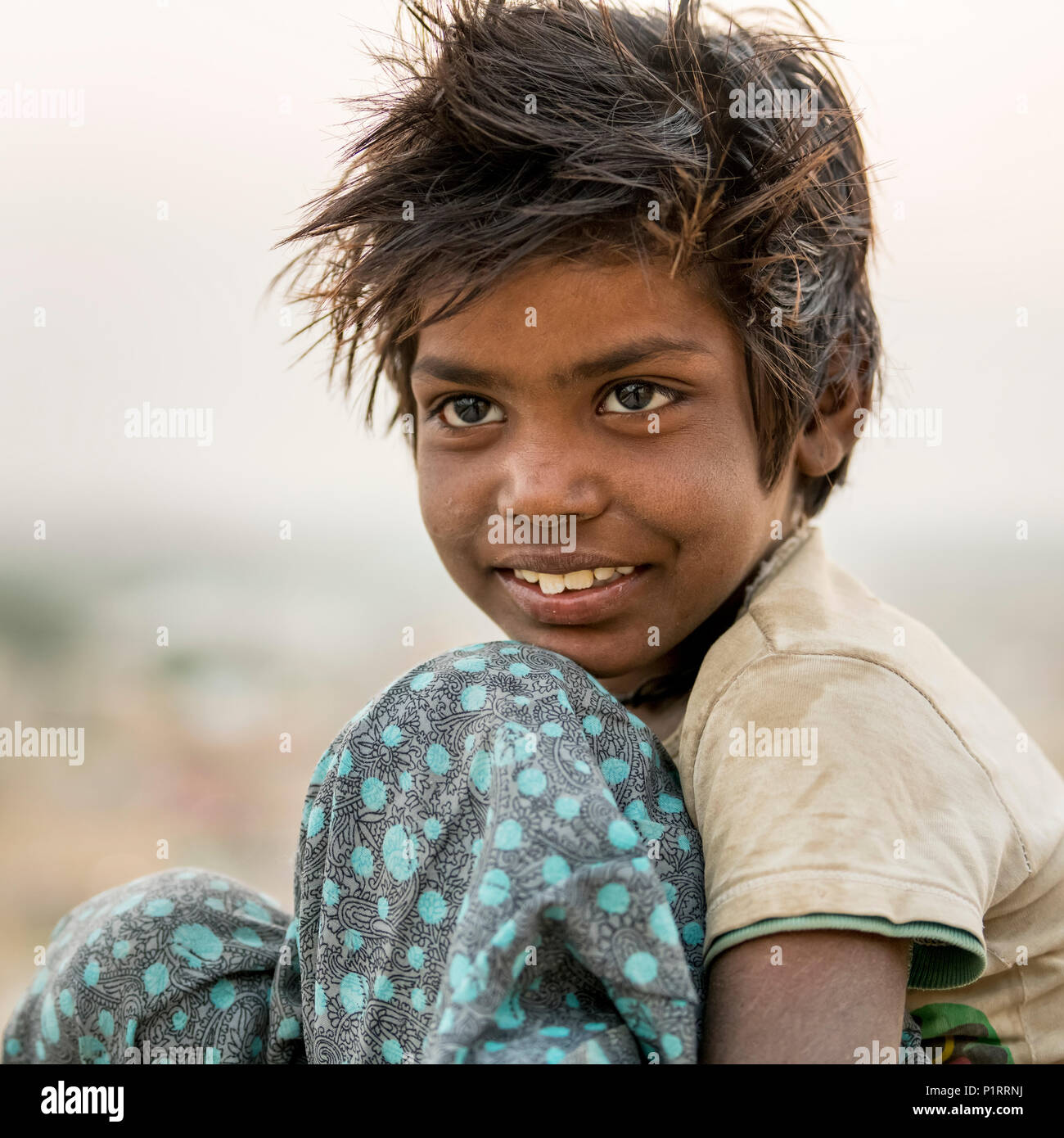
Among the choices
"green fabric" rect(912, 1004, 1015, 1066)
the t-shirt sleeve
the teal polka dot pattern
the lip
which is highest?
the lip

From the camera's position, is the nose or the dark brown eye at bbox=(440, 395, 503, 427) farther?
the dark brown eye at bbox=(440, 395, 503, 427)

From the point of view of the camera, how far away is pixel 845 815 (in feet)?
3.77

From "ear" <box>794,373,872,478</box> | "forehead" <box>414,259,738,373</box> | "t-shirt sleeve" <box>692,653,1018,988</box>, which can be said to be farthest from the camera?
"ear" <box>794,373,872,478</box>

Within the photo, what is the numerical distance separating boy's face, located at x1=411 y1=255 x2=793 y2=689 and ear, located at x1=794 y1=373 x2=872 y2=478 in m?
0.15

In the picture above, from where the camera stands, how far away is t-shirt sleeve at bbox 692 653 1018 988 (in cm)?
111

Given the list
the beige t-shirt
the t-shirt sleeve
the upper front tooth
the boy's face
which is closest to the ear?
the boy's face

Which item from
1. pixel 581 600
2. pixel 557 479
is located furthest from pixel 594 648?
pixel 557 479

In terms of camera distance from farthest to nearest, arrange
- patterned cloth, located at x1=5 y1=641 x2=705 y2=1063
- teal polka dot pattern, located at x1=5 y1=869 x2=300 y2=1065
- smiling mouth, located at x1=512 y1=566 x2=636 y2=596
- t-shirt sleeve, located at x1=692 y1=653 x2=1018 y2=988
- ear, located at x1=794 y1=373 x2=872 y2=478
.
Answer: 1. ear, located at x1=794 y1=373 x2=872 y2=478
2. smiling mouth, located at x1=512 y1=566 x2=636 y2=596
3. teal polka dot pattern, located at x1=5 y1=869 x2=300 y2=1065
4. t-shirt sleeve, located at x1=692 y1=653 x2=1018 y2=988
5. patterned cloth, located at x1=5 y1=641 x2=705 y2=1063

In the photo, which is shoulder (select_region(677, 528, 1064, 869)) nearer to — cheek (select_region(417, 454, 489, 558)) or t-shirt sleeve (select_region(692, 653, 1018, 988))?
t-shirt sleeve (select_region(692, 653, 1018, 988))

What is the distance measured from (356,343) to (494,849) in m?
1.09

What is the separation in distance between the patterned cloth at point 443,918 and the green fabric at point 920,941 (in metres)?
0.09

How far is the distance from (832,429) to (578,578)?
510 millimetres

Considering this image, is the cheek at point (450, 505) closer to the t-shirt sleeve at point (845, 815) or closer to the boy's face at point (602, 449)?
the boy's face at point (602, 449)

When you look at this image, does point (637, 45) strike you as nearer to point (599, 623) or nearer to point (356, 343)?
point (356, 343)
